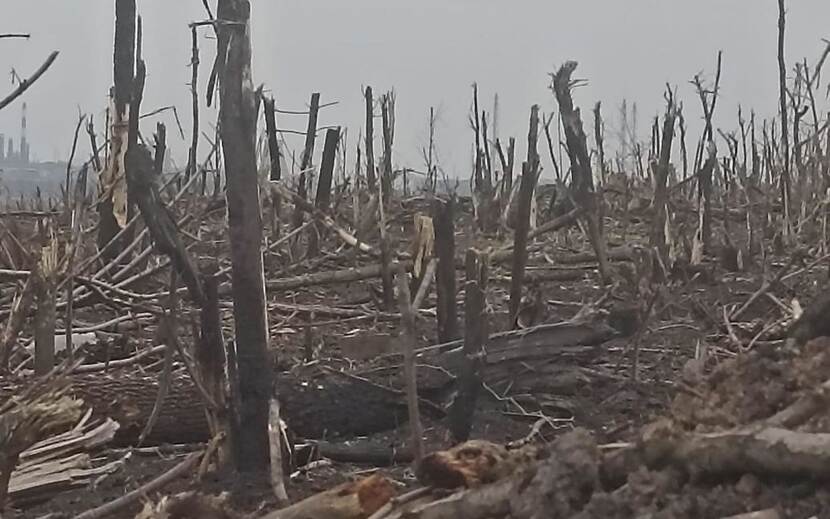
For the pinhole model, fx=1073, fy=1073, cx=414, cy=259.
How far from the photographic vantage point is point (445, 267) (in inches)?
→ 199

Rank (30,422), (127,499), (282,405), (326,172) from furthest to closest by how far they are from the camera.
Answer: (326,172), (282,405), (127,499), (30,422)

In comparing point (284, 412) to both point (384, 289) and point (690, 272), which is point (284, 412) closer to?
point (384, 289)

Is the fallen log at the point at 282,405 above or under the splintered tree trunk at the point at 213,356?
under

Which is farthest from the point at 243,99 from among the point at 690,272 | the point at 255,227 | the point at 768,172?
the point at 768,172

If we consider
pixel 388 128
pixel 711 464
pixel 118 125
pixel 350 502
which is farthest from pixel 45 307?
pixel 388 128

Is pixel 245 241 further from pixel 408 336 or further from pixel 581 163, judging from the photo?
pixel 581 163

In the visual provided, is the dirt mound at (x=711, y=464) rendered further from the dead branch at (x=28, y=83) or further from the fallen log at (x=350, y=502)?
the dead branch at (x=28, y=83)

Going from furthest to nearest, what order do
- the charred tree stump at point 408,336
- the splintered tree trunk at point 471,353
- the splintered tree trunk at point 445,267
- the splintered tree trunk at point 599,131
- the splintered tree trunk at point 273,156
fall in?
the splintered tree trunk at point 599,131 → the splintered tree trunk at point 273,156 → the splintered tree trunk at point 445,267 → the splintered tree trunk at point 471,353 → the charred tree stump at point 408,336

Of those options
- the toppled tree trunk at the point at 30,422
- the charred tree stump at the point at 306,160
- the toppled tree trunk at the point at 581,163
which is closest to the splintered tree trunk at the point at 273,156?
the charred tree stump at the point at 306,160

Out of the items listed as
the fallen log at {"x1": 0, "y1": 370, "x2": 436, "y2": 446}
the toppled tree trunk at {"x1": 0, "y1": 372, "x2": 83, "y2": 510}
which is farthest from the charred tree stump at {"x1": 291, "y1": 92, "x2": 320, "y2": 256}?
the toppled tree trunk at {"x1": 0, "y1": 372, "x2": 83, "y2": 510}

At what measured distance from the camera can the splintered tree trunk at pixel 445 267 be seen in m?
4.77

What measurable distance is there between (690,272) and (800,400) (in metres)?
6.20

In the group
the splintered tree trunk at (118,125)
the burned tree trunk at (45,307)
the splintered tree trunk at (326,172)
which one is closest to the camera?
the burned tree trunk at (45,307)

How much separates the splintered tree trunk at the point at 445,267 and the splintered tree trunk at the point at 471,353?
1.33 ft
